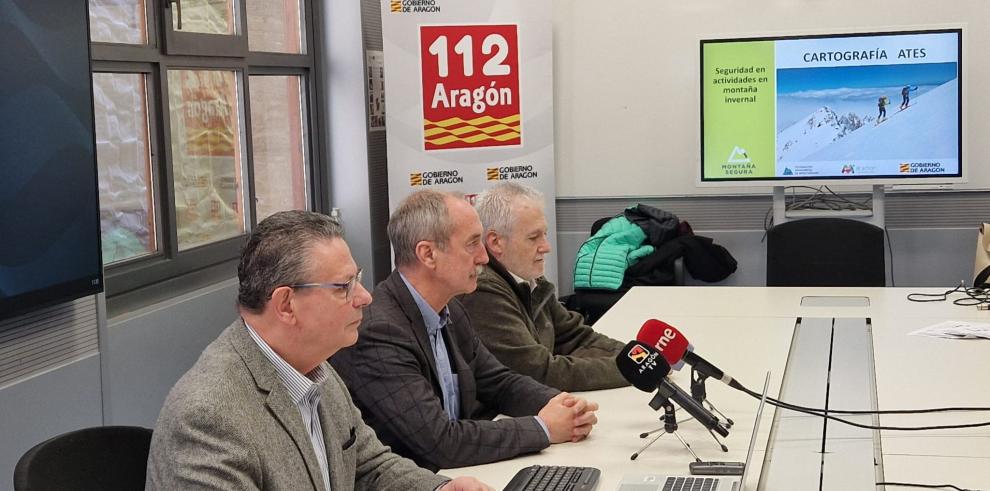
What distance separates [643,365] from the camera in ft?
8.31

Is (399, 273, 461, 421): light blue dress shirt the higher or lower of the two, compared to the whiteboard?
lower

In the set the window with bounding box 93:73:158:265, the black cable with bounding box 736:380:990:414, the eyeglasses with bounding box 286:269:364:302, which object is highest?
the window with bounding box 93:73:158:265

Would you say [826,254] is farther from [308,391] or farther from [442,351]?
[308,391]

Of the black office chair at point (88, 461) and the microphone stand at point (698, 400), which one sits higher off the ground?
the black office chair at point (88, 461)

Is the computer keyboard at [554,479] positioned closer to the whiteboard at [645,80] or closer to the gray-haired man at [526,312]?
the gray-haired man at [526,312]

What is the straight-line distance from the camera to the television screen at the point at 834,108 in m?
5.60

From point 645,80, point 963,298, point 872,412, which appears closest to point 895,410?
point 872,412

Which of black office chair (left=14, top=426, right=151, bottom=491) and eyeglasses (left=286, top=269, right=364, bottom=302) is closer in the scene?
black office chair (left=14, top=426, right=151, bottom=491)

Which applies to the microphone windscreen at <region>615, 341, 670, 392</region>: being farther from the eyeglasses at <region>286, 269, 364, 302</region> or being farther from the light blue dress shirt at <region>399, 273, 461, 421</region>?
the eyeglasses at <region>286, 269, 364, 302</region>

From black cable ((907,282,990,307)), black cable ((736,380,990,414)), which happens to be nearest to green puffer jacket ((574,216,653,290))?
black cable ((907,282,990,307))

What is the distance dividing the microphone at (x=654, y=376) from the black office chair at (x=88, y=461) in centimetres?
105

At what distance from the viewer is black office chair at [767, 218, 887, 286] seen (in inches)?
191

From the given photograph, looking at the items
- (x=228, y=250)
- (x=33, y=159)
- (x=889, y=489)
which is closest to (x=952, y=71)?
(x=228, y=250)

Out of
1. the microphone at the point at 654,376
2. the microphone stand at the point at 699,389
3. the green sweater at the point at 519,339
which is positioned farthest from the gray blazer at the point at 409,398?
the green sweater at the point at 519,339
